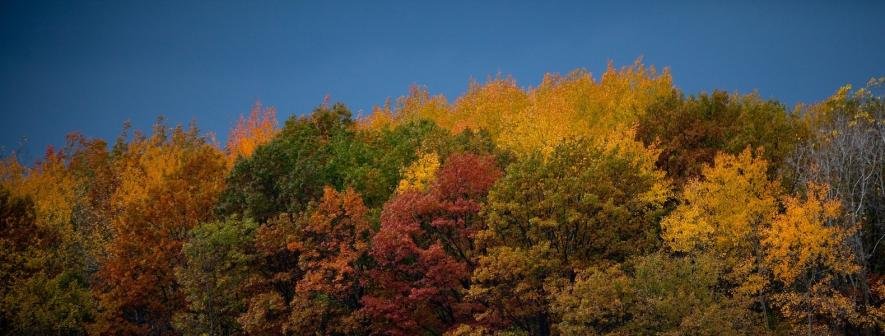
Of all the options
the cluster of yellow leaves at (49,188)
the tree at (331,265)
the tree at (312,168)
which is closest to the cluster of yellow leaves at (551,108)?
the tree at (312,168)

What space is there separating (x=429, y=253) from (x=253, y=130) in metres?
84.4

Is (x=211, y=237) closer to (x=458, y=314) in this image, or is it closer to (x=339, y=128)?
(x=458, y=314)

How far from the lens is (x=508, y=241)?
40.4 meters

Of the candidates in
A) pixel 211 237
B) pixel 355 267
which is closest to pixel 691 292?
pixel 355 267

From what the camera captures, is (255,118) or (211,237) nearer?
(211,237)

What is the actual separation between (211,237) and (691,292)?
1086 inches

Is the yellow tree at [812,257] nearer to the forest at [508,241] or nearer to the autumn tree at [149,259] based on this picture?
the forest at [508,241]

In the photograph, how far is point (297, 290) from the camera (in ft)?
132

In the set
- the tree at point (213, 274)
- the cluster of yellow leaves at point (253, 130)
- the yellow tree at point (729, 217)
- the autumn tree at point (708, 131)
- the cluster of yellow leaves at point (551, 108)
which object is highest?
the cluster of yellow leaves at point (253, 130)

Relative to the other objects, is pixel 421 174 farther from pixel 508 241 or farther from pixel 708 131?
pixel 708 131

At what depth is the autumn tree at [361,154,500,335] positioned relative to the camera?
1560 inches

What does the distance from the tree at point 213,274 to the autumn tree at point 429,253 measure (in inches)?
339

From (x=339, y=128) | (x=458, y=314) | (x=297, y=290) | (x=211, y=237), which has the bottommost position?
(x=458, y=314)

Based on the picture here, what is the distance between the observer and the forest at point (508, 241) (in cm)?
3744
